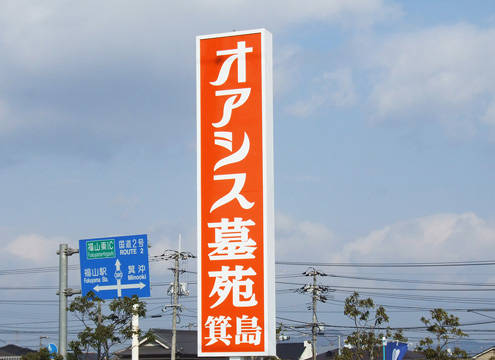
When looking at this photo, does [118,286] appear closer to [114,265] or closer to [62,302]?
[114,265]

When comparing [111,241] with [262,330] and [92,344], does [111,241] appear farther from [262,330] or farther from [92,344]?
[262,330]

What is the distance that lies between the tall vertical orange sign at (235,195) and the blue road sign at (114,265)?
11.8 metres

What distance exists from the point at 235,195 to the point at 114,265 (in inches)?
496

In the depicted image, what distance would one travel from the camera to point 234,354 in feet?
39.1

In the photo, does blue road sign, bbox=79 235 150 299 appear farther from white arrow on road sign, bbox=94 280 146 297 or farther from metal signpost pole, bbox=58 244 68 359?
metal signpost pole, bbox=58 244 68 359

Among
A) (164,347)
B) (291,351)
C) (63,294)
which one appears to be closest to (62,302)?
(63,294)

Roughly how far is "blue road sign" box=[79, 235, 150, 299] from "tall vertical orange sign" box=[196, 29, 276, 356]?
1181 centimetres

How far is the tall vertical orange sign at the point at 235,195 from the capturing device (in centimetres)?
1205

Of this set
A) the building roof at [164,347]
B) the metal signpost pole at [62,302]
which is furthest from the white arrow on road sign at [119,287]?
the building roof at [164,347]

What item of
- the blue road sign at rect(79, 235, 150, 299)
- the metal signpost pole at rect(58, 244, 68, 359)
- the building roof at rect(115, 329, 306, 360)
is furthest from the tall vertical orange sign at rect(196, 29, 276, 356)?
the building roof at rect(115, 329, 306, 360)

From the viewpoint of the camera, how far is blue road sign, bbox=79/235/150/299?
938 inches

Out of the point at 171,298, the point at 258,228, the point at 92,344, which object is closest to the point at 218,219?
the point at 258,228

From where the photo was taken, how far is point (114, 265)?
24016mm

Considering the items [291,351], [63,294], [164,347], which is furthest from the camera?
[291,351]
